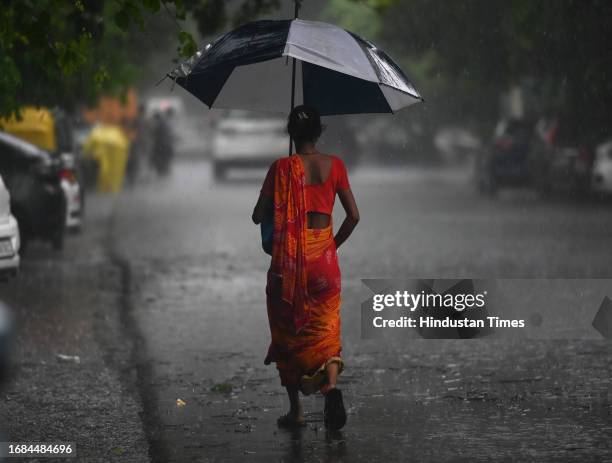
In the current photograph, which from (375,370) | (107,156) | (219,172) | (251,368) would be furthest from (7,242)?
(219,172)

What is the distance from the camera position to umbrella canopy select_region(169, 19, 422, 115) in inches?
288

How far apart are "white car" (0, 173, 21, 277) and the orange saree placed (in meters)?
5.28

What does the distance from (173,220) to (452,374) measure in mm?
14509

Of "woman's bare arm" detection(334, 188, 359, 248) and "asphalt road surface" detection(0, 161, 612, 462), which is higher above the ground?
"woman's bare arm" detection(334, 188, 359, 248)

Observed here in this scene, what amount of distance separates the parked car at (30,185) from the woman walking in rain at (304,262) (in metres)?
9.04

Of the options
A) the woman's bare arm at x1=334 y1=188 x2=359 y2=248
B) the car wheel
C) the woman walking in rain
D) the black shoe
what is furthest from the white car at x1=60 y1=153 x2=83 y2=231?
the car wheel

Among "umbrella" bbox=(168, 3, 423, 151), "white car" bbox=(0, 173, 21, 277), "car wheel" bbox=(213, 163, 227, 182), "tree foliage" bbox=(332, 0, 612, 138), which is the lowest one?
"car wheel" bbox=(213, 163, 227, 182)

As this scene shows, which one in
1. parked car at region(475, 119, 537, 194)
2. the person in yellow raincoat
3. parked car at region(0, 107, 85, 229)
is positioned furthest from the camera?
the person in yellow raincoat

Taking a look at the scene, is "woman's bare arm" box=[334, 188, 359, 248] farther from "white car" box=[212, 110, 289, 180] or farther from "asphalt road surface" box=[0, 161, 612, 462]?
"white car" box=[212, 110, 289, 180]

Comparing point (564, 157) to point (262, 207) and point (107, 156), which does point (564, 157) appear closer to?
point (107, 156)

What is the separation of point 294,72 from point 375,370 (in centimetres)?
221

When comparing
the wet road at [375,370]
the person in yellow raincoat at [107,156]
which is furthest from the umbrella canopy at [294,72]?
the person in yellow raincoat at [107,156]

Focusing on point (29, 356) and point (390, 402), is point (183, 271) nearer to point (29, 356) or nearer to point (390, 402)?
point (29, 356)

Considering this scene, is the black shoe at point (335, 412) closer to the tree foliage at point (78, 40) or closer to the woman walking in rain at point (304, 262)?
the woman walking in rain at point (304, 262)
